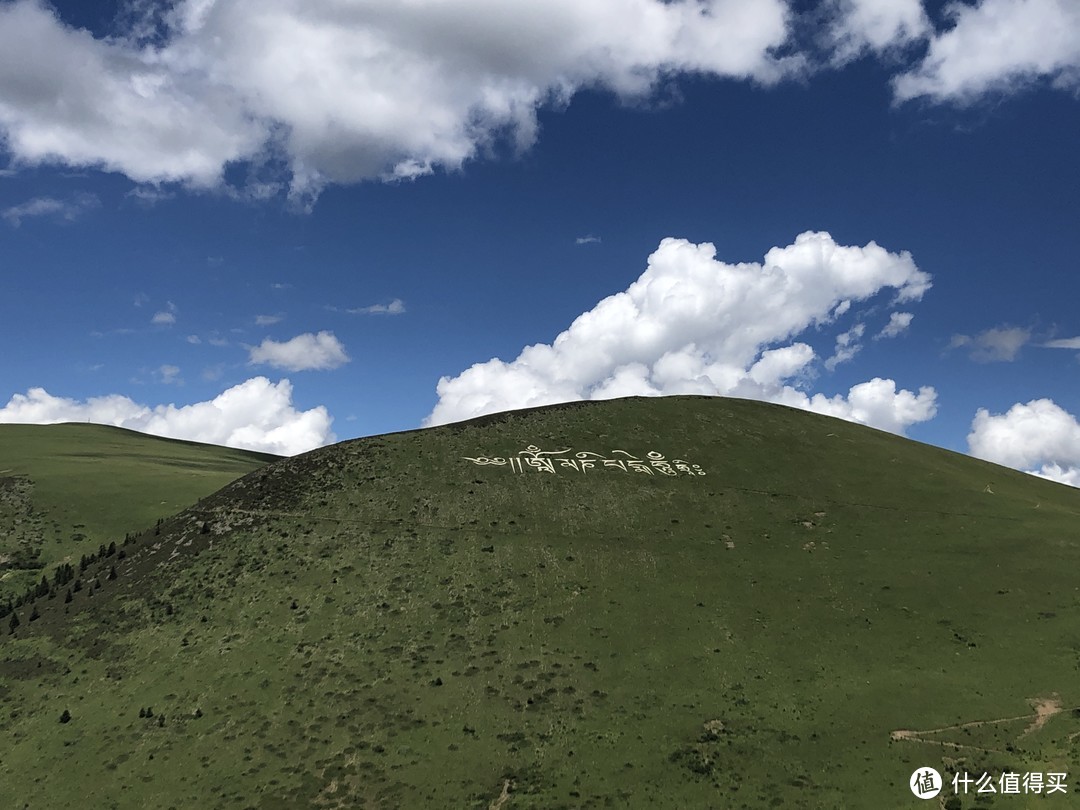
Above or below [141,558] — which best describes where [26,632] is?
below

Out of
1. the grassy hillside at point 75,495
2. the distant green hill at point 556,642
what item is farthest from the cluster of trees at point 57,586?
the grassy hillside at point 75,495

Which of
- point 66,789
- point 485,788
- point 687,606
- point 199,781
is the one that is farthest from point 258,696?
point 687,606

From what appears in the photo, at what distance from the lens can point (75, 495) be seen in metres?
96.9

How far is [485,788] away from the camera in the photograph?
1607 inches

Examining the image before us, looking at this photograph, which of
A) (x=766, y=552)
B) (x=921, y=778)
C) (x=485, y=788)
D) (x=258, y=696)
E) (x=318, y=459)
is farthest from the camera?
(x=318, y=459)

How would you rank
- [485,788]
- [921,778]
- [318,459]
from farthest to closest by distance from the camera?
[318,459] < [485,788] < [921,778]

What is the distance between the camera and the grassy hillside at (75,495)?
264ft

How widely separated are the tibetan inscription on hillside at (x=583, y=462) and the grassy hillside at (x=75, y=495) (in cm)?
4680

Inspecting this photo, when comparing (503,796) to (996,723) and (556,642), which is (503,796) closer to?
(556,642)

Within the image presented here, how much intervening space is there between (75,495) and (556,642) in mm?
79601

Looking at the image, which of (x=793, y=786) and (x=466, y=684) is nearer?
(x=793, y=786)

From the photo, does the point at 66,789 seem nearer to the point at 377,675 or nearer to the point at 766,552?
the point at 377,675

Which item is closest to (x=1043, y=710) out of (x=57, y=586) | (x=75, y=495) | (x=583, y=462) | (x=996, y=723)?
(x=996, y=723)

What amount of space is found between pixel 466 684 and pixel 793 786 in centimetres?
2411
